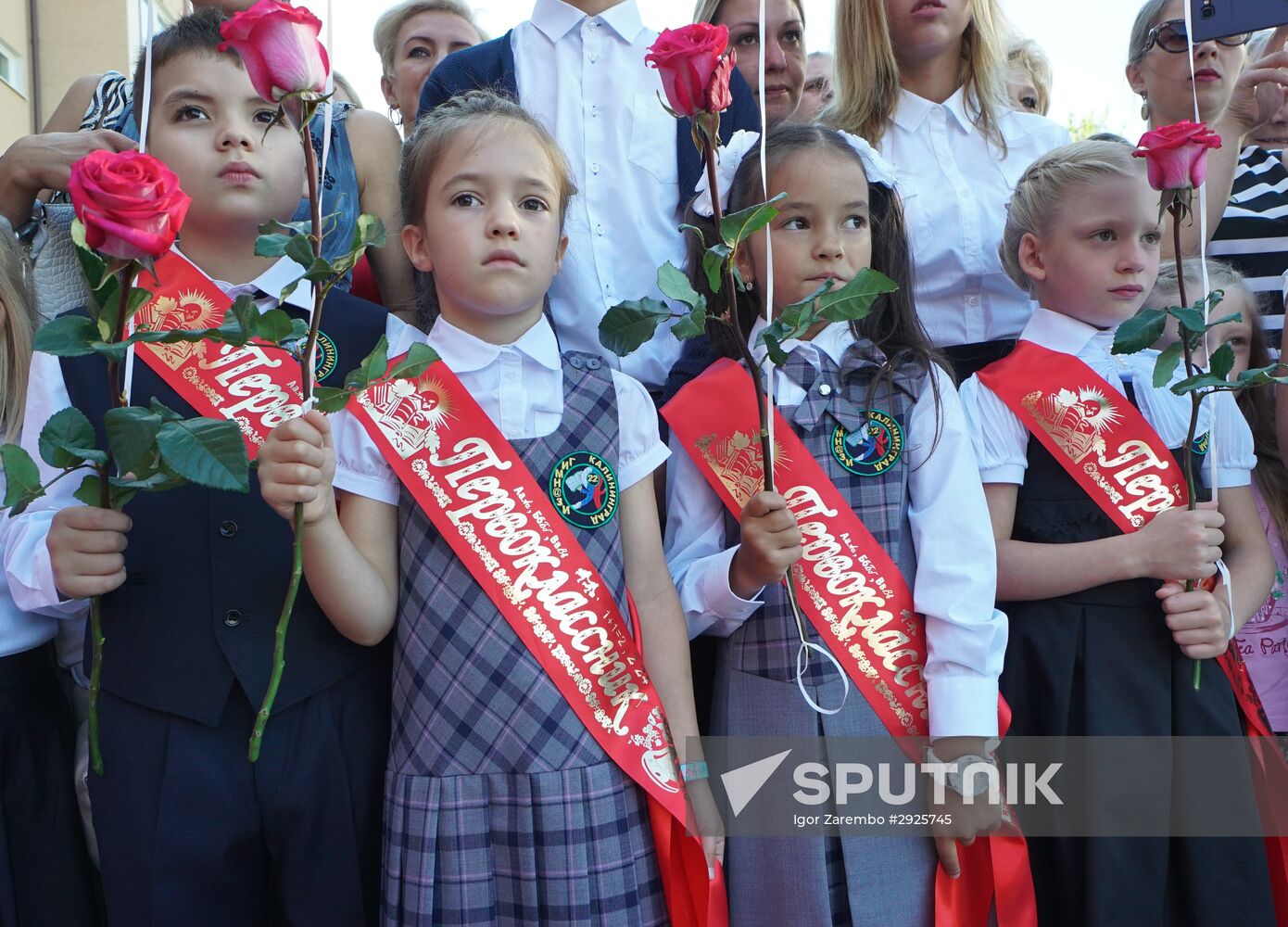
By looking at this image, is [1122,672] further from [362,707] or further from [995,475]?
[362,707]

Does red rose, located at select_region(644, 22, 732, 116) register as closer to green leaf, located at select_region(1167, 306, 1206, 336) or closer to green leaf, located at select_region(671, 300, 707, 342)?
green leaf, located at select_region(671, 300, 707, 342)

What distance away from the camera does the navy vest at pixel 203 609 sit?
1825mm

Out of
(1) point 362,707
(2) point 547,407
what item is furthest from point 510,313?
(1) point 362,707

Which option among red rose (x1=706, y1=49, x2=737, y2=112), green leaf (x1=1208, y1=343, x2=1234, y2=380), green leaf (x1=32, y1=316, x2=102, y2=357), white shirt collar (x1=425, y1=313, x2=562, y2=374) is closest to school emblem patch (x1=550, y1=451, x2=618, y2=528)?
white shirt collar (x1=425, y1=313, x2=562, y2=374)

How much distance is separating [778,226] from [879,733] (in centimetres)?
92

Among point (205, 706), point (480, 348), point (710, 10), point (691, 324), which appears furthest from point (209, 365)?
point (710, 10)

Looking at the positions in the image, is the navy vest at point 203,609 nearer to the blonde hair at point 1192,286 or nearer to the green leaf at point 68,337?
the green leaf at point 68,337

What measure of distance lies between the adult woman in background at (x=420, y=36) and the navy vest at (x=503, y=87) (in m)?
1.21

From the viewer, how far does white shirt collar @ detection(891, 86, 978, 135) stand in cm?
266

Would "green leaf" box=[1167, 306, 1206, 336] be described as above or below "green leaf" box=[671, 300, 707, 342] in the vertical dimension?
above

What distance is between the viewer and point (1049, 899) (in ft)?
7.01

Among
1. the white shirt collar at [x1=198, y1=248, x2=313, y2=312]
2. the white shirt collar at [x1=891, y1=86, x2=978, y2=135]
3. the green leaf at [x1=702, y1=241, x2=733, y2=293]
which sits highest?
the white shirt collar at [x1=891, y1=86, x2=978, y2=135]

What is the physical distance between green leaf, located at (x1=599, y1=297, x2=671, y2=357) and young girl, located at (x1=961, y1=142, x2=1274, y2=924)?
2.68ft

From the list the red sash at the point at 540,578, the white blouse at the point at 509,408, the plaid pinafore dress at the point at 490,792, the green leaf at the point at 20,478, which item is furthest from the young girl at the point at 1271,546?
the green leaf at the point at 20,478
